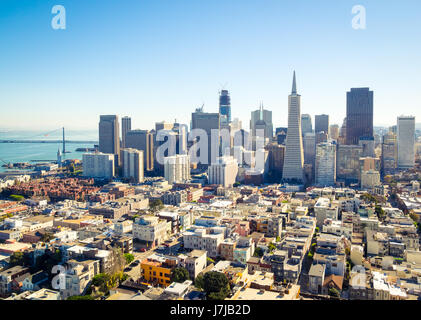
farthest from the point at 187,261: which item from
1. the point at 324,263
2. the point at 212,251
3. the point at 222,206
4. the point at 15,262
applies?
the point at 222,206

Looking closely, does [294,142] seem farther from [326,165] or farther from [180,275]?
[180,275]

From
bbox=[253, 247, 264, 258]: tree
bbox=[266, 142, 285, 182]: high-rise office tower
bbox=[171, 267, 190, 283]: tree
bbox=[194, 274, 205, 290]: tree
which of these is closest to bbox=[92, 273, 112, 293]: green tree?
bbox=[171, 267, 190, 283]: tree

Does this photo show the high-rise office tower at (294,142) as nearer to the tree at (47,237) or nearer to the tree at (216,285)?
the tree at (47,237)

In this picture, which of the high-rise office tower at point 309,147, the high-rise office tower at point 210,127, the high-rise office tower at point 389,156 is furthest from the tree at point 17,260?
the high-rise office tower at point 309,147

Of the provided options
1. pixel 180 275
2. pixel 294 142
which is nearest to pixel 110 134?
pixel 294 142
